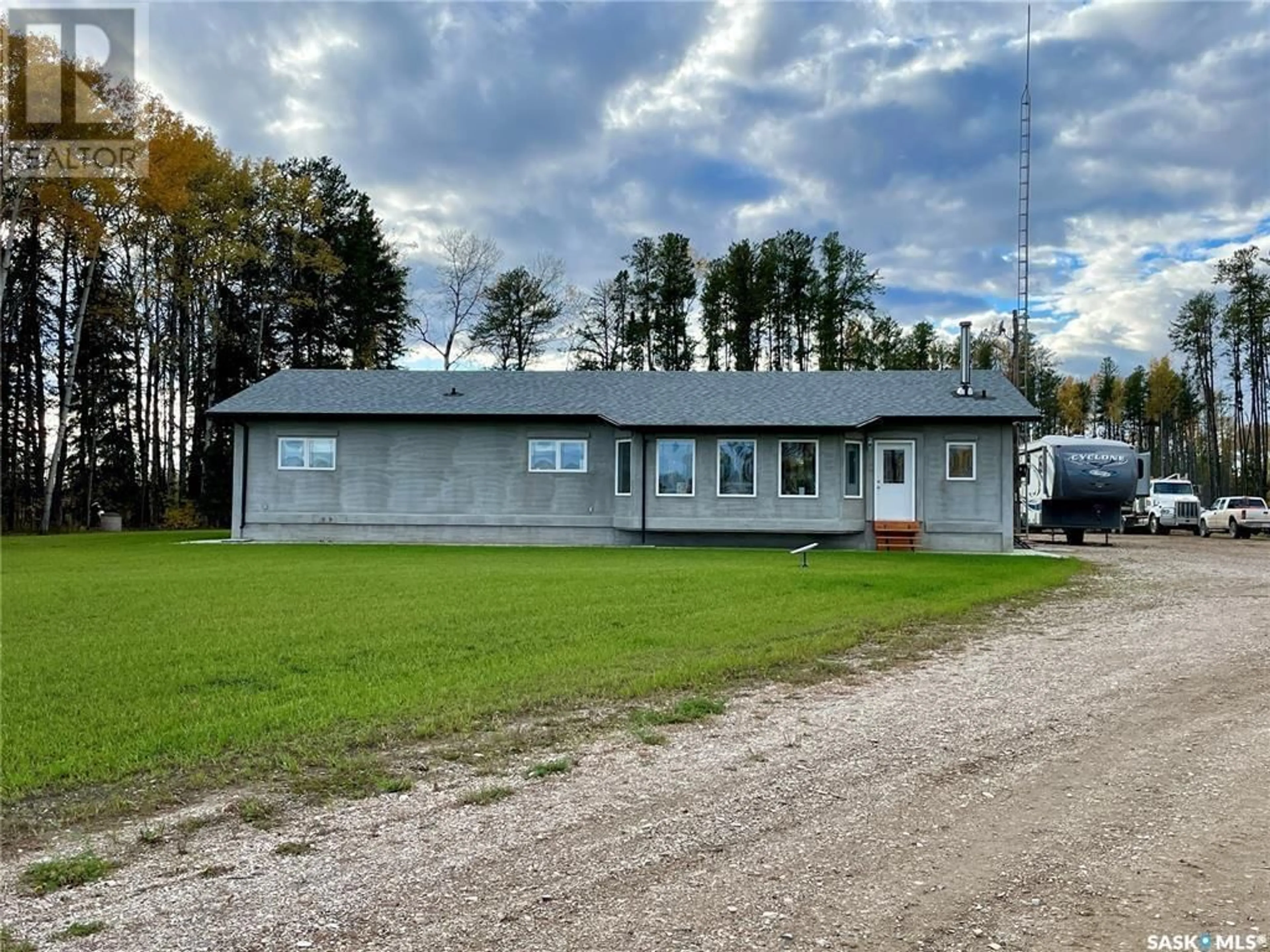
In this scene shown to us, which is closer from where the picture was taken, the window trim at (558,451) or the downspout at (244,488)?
the window trim at (558,451)

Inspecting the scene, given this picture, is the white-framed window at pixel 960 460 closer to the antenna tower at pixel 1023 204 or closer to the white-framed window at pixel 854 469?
the white-framed window at pixel 854 469

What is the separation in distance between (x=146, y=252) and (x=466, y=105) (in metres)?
19.1

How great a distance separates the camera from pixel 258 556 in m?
17.3

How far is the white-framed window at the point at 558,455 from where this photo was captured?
71.7 feet

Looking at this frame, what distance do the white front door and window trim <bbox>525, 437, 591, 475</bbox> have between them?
723 centimetres

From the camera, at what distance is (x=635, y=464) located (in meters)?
21.3

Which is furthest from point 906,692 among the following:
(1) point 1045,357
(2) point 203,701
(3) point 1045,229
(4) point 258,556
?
(1) point 1045,357

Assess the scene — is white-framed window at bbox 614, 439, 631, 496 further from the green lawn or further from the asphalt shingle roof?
the green lawn

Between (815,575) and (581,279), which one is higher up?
(581,279)

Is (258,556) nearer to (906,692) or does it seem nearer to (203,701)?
(203,701)

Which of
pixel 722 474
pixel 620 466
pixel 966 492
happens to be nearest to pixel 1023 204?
pixel 966 492

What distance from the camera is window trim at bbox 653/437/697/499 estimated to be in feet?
69.5
